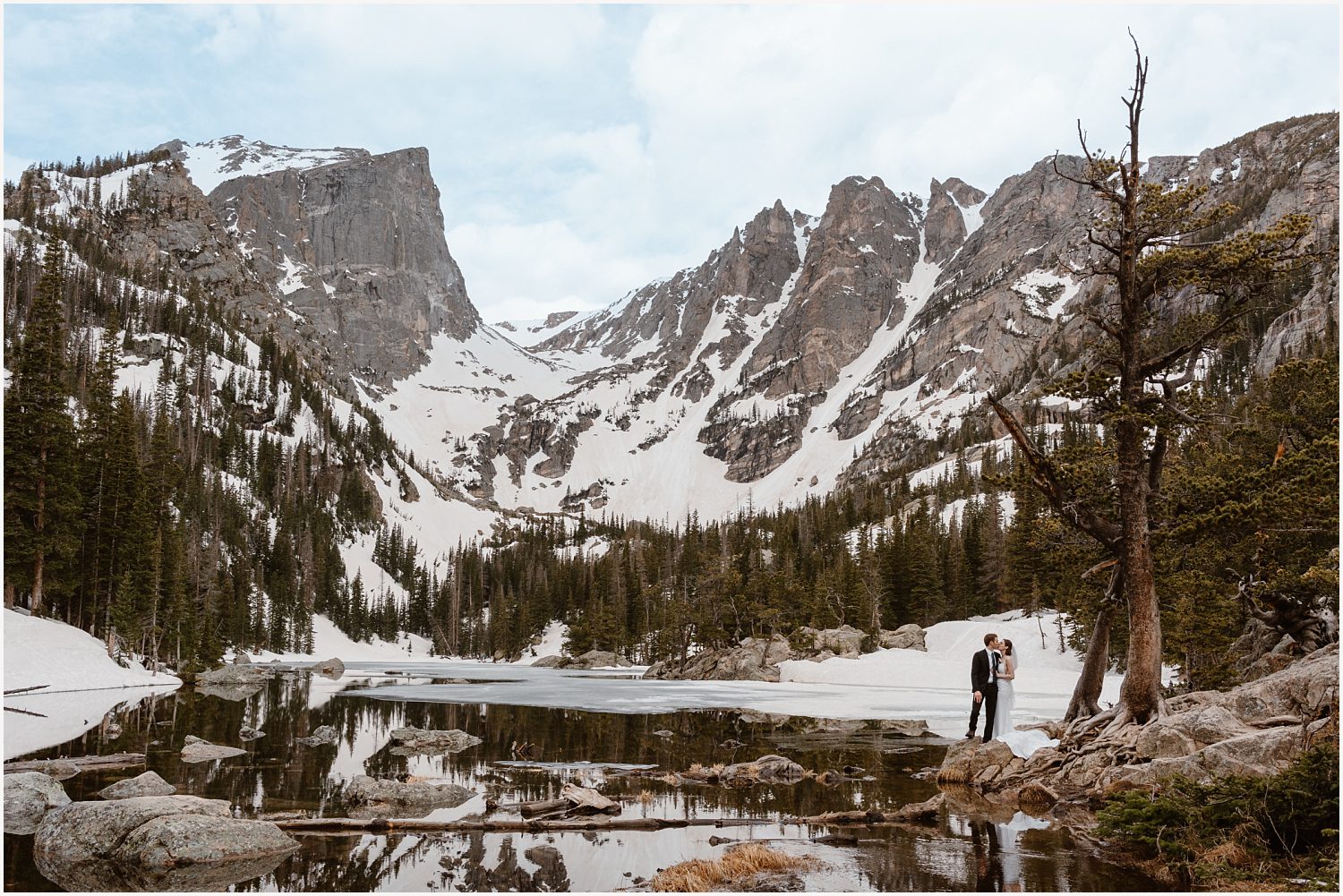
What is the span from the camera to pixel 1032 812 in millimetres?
12961

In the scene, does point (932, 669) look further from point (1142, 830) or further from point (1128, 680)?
point (1142, 830)

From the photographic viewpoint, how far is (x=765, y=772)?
1666 centimetres

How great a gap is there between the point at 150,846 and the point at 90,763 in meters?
8.25

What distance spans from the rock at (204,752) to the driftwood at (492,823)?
805 cm

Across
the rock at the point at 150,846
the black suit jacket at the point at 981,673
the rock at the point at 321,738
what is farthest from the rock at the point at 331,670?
the black suit jacket at the point at 981,673

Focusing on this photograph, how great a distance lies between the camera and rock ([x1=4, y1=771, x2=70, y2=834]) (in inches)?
458

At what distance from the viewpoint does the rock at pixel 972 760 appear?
619 inches

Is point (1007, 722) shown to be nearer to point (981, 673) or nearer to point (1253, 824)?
point (981, 673)

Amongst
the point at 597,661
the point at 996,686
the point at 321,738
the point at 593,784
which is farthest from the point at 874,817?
the point at 597,661

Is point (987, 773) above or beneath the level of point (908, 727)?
above

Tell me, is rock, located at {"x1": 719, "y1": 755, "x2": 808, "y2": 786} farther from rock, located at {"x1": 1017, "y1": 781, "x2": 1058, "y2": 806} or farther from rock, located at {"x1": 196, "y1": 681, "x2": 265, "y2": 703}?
rock, located at {"x1": 196, "y1": 681, "x2": 265, "y2": 703}

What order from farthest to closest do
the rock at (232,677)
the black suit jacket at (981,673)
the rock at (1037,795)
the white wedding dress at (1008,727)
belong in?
the rock at (232,677), the black suit jacket at (981,673), the white wedding dress at (1008,727), the rock at (1037,795)

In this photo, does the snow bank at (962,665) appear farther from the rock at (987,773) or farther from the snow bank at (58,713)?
the snow bank at (58,713)

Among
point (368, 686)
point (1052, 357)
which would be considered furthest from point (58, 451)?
point (1052, 357)
